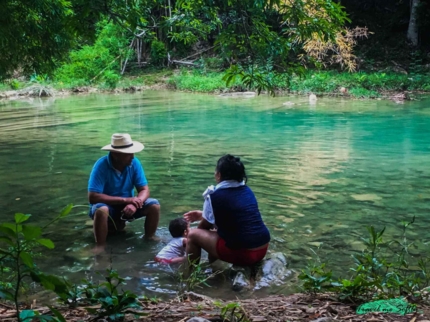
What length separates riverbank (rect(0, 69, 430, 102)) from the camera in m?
22.6

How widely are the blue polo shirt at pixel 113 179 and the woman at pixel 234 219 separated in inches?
55.9

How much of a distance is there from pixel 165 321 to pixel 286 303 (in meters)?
0.83

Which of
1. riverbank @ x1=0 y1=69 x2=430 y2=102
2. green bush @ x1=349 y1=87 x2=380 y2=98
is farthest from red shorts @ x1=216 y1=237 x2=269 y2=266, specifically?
green bush @ x1=349 y1=87 x2=380 y2=98

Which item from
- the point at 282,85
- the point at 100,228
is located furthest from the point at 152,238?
the point at 282,85

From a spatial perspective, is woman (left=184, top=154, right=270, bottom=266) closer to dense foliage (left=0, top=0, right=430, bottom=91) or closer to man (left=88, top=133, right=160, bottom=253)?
dense foliage (left=0, top=0, right=430, bottom=91)

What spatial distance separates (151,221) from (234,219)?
4.98ft

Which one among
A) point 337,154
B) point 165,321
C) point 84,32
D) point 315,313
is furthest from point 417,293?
point 337,154

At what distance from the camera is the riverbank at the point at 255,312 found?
2643 millimetres

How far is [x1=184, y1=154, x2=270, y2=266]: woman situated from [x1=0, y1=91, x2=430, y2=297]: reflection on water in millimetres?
317

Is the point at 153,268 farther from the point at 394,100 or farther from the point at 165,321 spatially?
the point at 394,100

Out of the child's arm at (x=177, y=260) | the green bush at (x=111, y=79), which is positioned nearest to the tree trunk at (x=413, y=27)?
the green bush at (x=111, y=79)

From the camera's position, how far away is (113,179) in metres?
5.21

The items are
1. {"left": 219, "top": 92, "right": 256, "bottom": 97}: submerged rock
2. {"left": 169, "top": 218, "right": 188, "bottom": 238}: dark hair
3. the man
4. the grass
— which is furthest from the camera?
{"left": 219, "top": 92, "right": 256, "bottom": 97}: submerged rock

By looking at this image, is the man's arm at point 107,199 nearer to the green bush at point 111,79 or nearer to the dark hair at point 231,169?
the dark hair at point 231,169
